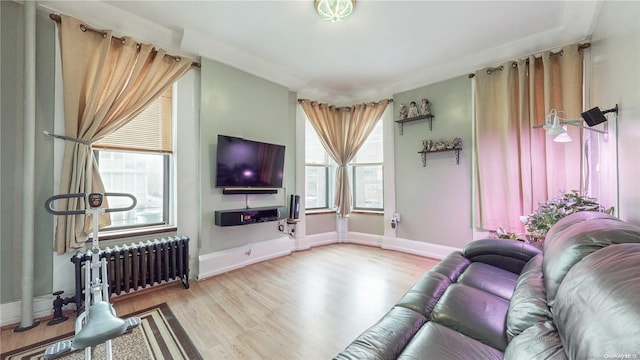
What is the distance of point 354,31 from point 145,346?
3.59 metres

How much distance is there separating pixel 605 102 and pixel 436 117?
1939 millimetres

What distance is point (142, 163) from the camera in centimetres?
286

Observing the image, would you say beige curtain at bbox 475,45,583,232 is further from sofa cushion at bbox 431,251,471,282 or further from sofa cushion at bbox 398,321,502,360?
sofa cushion at bbox 398,321,502,360

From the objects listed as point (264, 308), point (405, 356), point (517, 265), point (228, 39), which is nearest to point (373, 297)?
point (264, 308)

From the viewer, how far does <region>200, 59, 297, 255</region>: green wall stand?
10.3 ft

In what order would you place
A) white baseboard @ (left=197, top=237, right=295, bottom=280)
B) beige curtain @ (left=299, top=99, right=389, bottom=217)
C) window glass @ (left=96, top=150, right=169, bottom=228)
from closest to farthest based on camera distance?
window glass @ (left=96, top=150, right=169, bottom=228)
white baseboard @ (left=197, top=237, right=295, bottom=280)
beige curtain @ (left=299, top=99, right=389, bottom=217)

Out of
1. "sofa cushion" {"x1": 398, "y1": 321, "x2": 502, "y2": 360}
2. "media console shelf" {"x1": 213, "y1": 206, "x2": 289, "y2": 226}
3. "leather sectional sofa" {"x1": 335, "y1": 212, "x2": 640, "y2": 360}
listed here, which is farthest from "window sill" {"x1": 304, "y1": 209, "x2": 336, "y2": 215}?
"sofa cushion" {"x1": 398, "y1": 321, "x2": 502, "y2": 360}

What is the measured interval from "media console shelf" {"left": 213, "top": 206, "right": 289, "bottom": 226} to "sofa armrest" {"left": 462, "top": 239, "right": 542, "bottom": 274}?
247 centimetres

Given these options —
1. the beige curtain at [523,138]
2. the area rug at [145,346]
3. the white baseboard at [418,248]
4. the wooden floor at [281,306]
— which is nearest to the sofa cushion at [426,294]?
the wooden floor at [281,306]

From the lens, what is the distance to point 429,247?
12.8 ft

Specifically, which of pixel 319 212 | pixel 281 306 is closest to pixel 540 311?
pixel 281 306

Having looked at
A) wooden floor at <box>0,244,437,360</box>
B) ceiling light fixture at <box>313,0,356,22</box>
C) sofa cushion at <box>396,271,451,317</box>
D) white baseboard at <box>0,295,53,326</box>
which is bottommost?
wooden floor at <box>0,244,437,360</box>

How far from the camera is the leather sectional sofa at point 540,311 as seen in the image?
22.4 inches

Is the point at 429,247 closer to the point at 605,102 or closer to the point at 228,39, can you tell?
the point at 605,102
